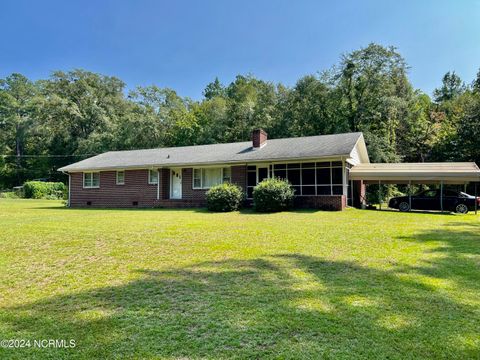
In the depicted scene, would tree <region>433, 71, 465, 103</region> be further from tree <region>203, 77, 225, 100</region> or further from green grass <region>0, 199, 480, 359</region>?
green grass <region>0, 199, 480, 359</region>

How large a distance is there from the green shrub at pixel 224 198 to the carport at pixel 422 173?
6.67 meters

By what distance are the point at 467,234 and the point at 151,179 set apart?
671 inches

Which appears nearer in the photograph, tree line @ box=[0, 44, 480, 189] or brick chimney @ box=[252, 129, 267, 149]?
brick chimney @ box=[252, 129, 267, 149]

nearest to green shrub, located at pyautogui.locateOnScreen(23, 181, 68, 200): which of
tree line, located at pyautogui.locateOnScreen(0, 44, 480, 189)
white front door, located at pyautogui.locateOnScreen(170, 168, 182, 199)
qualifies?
tree line, located at pyautogui.locateOnScreen(0, 44, 480, 189)

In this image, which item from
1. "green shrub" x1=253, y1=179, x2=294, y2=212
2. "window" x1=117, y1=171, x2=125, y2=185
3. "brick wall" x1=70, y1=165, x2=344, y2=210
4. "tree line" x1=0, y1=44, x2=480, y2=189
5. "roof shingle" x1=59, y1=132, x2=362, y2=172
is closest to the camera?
"green shrub" x1=253, y1=179, x2=294, y2=212

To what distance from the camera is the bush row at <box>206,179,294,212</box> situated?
15922mm

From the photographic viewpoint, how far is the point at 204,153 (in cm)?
2153

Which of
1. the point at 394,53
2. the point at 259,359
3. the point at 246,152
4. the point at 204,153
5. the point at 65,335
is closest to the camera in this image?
the point at 259,359

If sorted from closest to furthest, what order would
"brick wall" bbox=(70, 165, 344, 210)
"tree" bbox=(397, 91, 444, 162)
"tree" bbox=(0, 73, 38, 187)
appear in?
1. "brick wall" bbox=(70, 165, 344, 210)
2. "tree" bbox=(397, 91, 444, 162)
3. "tree" bbox=(0, 73, 38, 187)

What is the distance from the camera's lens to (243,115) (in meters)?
36.6

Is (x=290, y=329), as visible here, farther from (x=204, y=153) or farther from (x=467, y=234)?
(x=204, y=153)

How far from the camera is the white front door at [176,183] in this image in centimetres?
2073

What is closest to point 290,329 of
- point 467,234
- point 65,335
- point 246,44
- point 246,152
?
point 65,335

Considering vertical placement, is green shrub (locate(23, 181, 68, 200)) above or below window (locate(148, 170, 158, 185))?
below
